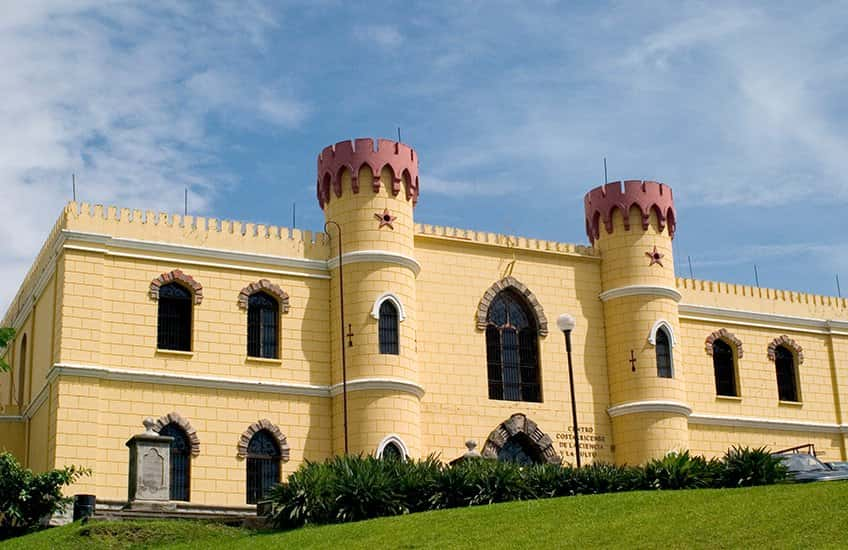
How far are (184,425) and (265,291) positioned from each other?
433 cm

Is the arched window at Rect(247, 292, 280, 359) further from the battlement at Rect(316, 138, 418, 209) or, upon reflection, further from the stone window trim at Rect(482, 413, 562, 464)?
the stone window trim at Rect(482, 413, 562, 464)

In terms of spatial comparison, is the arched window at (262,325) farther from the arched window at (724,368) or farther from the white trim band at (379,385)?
the arched window at (724,368)

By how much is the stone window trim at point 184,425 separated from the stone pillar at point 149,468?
10.3 ft

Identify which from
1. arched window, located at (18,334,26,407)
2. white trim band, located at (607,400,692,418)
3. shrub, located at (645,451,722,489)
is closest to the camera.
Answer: shrub, located at (645,451,722,489)

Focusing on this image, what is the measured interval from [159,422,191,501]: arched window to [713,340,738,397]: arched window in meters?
16.7

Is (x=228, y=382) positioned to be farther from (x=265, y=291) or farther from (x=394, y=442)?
(x=394, y=442)

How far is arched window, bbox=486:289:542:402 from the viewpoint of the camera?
125ft

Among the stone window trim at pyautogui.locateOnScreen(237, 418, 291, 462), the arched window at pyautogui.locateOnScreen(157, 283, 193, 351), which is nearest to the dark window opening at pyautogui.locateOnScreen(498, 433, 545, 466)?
the stone window trim at pyautogui.locateOnScreen(237, 418, 291, 462)

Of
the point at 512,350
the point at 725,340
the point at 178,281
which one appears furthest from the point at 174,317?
the point at 725,340

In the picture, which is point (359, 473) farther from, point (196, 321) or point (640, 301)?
point (640, 301)

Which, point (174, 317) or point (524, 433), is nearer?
point (174, 317)

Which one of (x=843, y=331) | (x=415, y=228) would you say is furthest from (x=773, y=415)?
(x=415, y=228)

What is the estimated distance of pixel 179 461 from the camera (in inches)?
1313

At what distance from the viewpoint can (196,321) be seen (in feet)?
114
